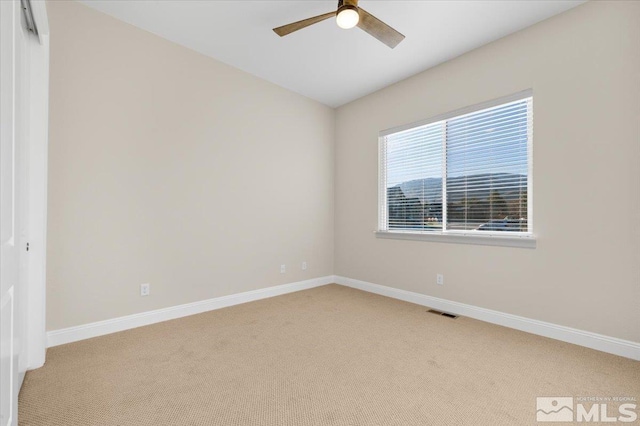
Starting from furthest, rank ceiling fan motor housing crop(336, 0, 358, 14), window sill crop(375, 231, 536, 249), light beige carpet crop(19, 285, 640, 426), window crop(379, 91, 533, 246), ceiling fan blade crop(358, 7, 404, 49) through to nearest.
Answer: window crop(379, 91, 533, 246)
window sill crop(375, 231, 536, 249)
ceiling fan blade crop(358, 7, 404, 49)
ceiling fan motor housing crop(336, 0, 358, 14)
light beige carpet crop(19, 285, 640, 426)

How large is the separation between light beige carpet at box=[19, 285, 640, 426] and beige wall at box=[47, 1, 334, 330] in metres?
0.54

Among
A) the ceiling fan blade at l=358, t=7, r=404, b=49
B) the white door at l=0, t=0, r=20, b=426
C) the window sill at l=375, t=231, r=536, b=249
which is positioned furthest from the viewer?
the window sill at l=375, t=231, r=536, b=249

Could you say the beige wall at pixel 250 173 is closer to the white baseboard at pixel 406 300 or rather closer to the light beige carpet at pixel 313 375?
the white baseboard at pixel 406 300

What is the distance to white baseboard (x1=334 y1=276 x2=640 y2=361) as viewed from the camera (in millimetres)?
2338

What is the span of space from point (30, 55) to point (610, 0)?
4499mm

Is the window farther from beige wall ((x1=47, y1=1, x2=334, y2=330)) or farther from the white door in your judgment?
the white door

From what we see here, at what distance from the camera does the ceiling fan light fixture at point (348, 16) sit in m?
2.11

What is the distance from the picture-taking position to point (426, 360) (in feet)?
7.39

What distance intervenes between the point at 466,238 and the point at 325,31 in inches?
103

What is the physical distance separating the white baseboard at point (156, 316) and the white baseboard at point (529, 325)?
1551mm

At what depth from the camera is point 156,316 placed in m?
3.01

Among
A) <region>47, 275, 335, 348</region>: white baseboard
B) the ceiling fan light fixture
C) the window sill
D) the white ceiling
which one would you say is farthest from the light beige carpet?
the white ceiling

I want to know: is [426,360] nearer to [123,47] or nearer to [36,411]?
[36,411]

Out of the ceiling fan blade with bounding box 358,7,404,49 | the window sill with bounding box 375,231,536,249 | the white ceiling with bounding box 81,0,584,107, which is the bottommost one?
the window sill with bounding box 375,231,536,249
